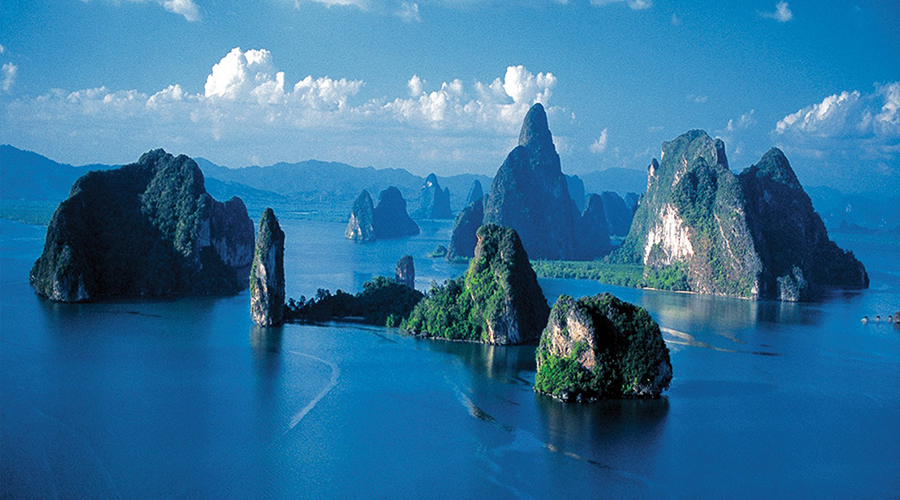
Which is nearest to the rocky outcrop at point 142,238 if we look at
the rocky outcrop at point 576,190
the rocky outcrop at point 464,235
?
the rocky outcrop at point 464,235

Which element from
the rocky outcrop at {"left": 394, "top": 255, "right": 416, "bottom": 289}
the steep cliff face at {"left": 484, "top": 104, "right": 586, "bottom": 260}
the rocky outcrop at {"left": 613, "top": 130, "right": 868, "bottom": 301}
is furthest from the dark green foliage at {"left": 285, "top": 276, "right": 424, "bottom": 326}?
the steep cliff face at {"left": 484, "top": 104, "right": 586, "bottom": 260}

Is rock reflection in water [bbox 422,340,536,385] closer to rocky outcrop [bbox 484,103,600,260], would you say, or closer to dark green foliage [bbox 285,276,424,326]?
dark green foliage [bbox 285,276,424,326]

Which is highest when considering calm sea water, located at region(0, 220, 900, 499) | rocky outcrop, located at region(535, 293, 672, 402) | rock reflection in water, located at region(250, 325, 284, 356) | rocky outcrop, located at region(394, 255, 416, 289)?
rocky outcrop, located at region(394, 255, 416, 289)

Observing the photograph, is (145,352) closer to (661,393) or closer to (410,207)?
(661,393)

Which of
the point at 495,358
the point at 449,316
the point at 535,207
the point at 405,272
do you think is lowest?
the point at 495,358

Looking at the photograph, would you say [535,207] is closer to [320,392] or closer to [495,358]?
[495,358]

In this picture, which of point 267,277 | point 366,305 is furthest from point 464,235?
point 267,277
